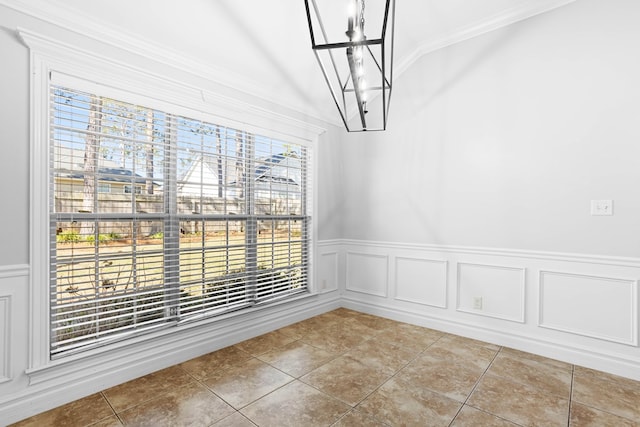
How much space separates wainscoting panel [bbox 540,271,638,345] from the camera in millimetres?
2447

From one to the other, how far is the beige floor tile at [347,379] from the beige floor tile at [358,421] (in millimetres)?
111

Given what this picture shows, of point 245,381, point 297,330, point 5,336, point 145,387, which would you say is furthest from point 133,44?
point 297,330

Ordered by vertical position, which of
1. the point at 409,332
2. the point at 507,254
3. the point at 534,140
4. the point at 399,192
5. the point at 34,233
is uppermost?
the point at 534,140

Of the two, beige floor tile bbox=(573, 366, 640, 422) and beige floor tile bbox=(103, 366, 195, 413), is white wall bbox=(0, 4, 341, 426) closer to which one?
beige floor tile bbox=(103, 366, 195, 413)

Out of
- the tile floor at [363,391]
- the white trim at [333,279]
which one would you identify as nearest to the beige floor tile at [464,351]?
the tile floor at [363,391]

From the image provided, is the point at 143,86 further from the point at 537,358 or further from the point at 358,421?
the point at 537,358

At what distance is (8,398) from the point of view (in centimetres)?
184

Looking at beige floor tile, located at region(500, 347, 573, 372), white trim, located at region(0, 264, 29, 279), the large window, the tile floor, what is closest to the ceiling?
the large window

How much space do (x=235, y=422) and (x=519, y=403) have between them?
175cm

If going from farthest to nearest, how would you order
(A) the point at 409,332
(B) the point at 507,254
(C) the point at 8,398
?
(A) the point at 409,332 < (B) the point at 507,254 < (C) the point at 8,398

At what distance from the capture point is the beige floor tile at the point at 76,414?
185 cm

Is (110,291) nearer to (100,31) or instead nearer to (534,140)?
(100,31)

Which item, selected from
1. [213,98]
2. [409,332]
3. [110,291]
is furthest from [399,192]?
[110,291]

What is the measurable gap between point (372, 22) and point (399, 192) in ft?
5.56
